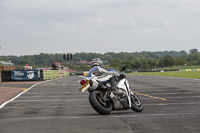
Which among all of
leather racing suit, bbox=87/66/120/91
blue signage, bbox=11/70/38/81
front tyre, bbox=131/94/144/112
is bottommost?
front tyre, bbox=131/94/144/112

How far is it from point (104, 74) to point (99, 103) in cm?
109

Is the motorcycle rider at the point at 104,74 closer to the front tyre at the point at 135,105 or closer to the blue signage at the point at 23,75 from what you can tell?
the front tyre at the point at 135,105

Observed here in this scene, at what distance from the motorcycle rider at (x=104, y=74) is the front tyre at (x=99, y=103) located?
510 mm

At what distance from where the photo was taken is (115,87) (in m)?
10.2

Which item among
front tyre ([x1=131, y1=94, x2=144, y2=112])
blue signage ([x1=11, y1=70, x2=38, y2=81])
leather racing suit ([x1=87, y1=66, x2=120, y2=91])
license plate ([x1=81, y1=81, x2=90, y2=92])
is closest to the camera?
license plate ([x1=81, y1=81, x2=90, y2=92])

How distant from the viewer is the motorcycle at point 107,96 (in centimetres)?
956

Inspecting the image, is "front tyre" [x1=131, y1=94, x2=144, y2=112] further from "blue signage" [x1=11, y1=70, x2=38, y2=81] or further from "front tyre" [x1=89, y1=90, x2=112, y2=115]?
"blue signage" [x1=11, y1=70, x2=38, y2=81]

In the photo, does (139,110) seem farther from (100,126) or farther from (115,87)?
(100,126)

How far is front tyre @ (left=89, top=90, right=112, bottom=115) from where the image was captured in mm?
9516

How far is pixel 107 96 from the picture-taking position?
32.4 ft

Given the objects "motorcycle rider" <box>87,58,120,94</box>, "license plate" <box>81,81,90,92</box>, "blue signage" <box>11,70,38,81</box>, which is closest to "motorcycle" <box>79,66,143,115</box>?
"license plate" <box>81,81,90,92</box>

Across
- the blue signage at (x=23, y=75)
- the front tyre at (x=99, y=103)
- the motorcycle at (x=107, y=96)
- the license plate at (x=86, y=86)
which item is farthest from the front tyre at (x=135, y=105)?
the blue signage at (x=23, y=75)

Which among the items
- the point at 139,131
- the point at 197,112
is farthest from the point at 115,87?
the point at 139,131

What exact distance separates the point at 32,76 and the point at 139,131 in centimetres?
3884
